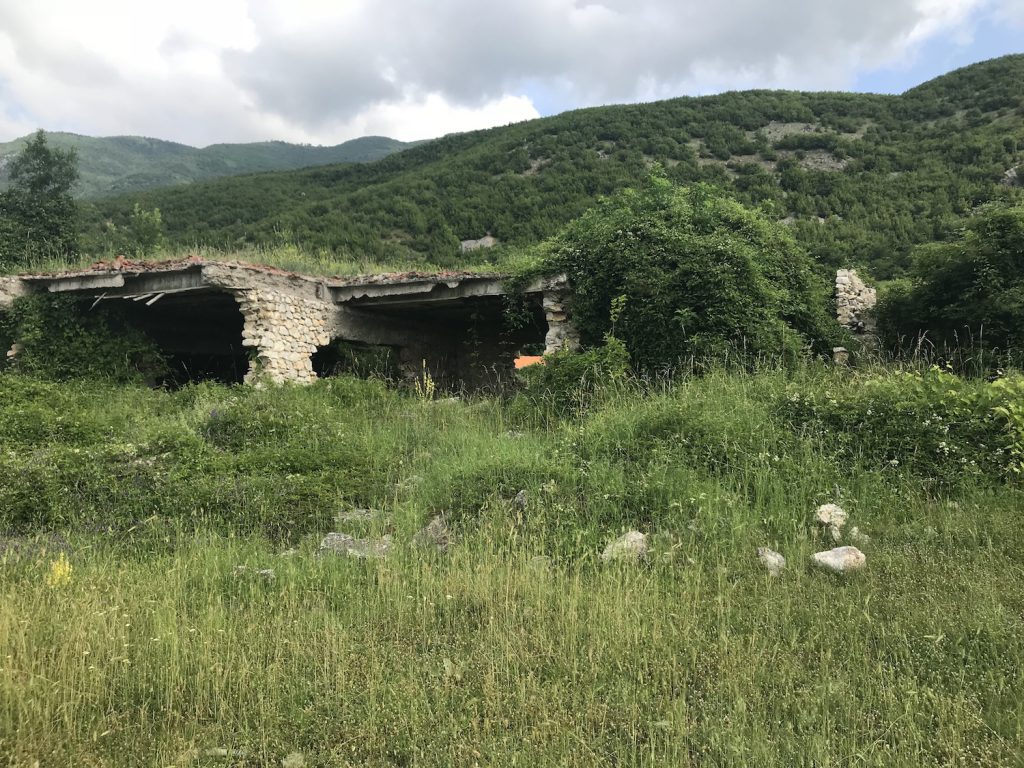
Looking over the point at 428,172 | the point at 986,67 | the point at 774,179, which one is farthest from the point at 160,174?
the point at 986,67

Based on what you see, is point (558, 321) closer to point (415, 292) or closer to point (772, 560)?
point (415, 292)

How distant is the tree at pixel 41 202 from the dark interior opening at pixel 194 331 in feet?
53.4

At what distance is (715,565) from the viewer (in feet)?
14.3

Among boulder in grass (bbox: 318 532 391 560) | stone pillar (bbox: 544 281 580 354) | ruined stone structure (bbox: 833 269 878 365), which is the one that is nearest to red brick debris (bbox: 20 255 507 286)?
stone pillar (bbox: 544 281 580 354)

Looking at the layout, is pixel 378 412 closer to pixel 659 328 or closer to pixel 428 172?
pixel 659 328

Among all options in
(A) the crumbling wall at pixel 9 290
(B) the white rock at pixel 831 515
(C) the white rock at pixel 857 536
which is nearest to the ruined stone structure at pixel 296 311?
(A) the crumbling wall at pixel 9 290

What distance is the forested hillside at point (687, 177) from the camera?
2266 cm

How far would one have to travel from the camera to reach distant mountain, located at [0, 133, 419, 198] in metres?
98.6

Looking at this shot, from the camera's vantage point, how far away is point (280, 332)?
36.1 feet

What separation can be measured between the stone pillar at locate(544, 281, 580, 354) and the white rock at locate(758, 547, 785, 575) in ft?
21.7

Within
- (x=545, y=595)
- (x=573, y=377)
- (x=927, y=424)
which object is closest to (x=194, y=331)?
(x=573, y=377)

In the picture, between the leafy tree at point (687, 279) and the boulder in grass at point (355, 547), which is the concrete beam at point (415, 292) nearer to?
the leafy tree at point (687, 279)

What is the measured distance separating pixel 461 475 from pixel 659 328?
4683mm

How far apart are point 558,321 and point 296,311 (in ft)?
15.9
